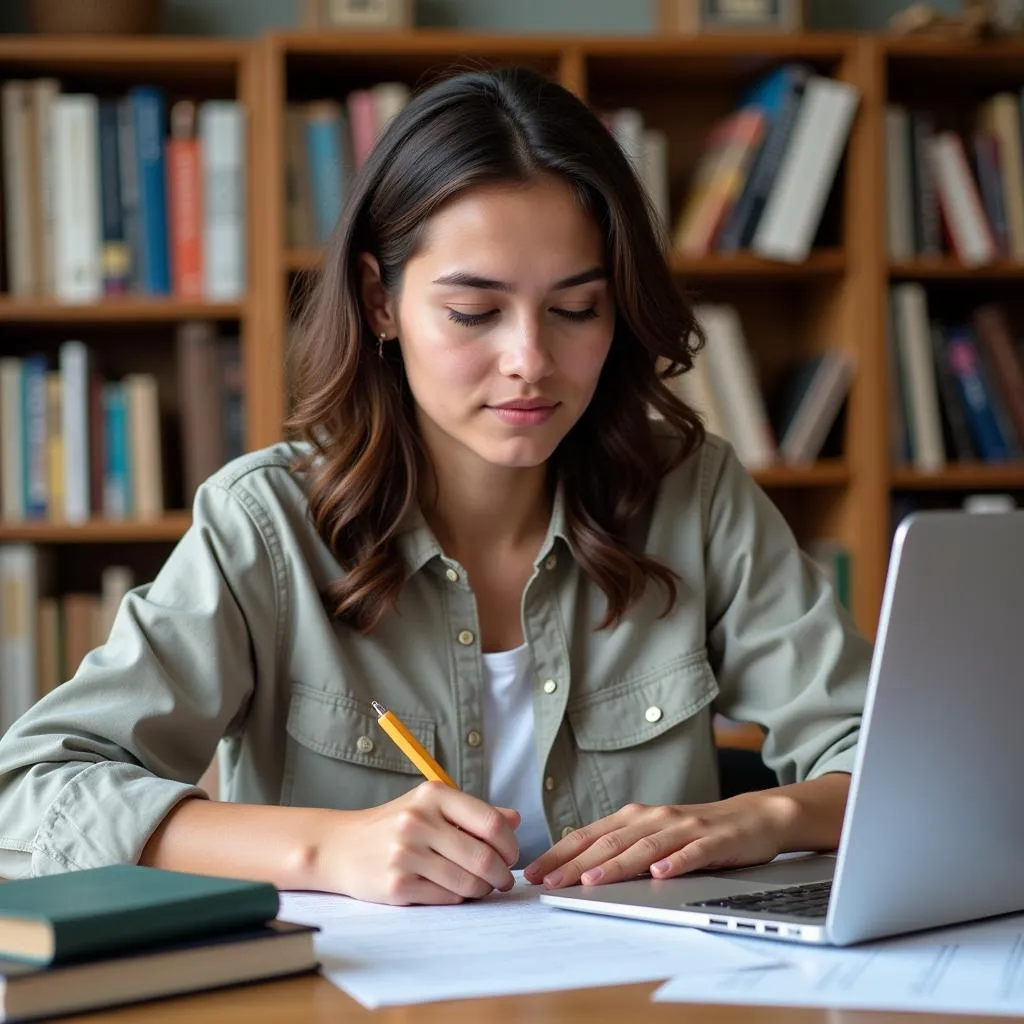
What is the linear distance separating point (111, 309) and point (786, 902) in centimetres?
207

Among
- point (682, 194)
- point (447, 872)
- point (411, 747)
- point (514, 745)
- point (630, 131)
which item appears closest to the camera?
point (447, 872)

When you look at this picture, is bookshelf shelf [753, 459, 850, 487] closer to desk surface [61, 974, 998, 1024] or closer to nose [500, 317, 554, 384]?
nose [500, 317, 554, 384]

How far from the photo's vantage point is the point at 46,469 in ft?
8.95

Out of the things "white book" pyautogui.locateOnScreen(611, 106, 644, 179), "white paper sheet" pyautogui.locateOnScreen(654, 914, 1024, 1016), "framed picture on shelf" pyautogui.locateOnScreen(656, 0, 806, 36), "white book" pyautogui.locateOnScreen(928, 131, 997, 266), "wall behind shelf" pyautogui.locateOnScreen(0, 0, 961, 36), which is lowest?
"white paper sheet" pyautogui.locateOnScreen(654, 914, 1024, 1016)

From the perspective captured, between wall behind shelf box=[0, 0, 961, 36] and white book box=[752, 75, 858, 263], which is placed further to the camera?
wall behind shelf box=[0, 0, 961, 36]

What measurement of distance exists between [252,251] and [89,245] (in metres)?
0.29

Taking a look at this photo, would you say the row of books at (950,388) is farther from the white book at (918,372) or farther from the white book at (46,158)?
the white book at (46,158)

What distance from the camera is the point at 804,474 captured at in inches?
112

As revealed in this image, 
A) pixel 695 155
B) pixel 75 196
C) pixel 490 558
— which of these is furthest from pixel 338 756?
pixel 695 155

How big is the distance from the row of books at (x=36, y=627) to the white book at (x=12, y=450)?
0.07 meters

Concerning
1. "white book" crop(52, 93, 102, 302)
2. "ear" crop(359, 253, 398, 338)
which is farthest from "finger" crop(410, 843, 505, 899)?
"white book" crop(52, 93, 102, 302)

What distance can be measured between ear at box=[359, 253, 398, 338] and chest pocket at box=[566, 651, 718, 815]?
1.42 feet

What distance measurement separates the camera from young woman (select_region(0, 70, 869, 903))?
138 centimetres

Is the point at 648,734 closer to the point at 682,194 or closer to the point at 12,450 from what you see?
the point at 12,450
